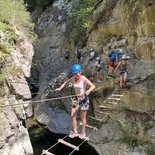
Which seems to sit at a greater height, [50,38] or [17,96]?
[50,38]

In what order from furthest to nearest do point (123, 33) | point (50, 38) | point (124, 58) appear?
point (50, 38)
point (123, 33)
point (124, 58)

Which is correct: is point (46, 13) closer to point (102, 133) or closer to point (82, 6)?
point (82, 6)

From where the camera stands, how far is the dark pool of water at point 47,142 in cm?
Result: 1728

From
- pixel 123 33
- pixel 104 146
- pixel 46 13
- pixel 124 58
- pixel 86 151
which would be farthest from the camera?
pixel 46 13

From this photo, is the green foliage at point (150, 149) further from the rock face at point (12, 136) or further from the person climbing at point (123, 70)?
the rock face at point (12, 136)

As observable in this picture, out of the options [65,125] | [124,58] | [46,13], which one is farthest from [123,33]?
[46,13]

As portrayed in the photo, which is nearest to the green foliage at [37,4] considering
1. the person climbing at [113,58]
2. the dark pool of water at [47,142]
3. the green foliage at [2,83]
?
the dark pool of water at [47,142]

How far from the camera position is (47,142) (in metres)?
19.5

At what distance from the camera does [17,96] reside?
58.2 ft

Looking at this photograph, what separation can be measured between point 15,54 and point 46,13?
8.49m

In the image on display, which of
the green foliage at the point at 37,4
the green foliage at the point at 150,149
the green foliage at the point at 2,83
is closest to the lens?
the green foliage at the point at 150,149

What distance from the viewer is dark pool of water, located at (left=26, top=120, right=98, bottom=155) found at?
17.3 metres

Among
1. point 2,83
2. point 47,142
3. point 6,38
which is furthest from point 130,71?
point 6,38

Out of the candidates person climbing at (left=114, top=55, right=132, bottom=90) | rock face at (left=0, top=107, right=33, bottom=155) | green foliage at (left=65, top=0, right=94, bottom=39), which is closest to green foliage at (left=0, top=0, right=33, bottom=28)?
green foliage at (left=65, top=0, right=94, bottom=39)
